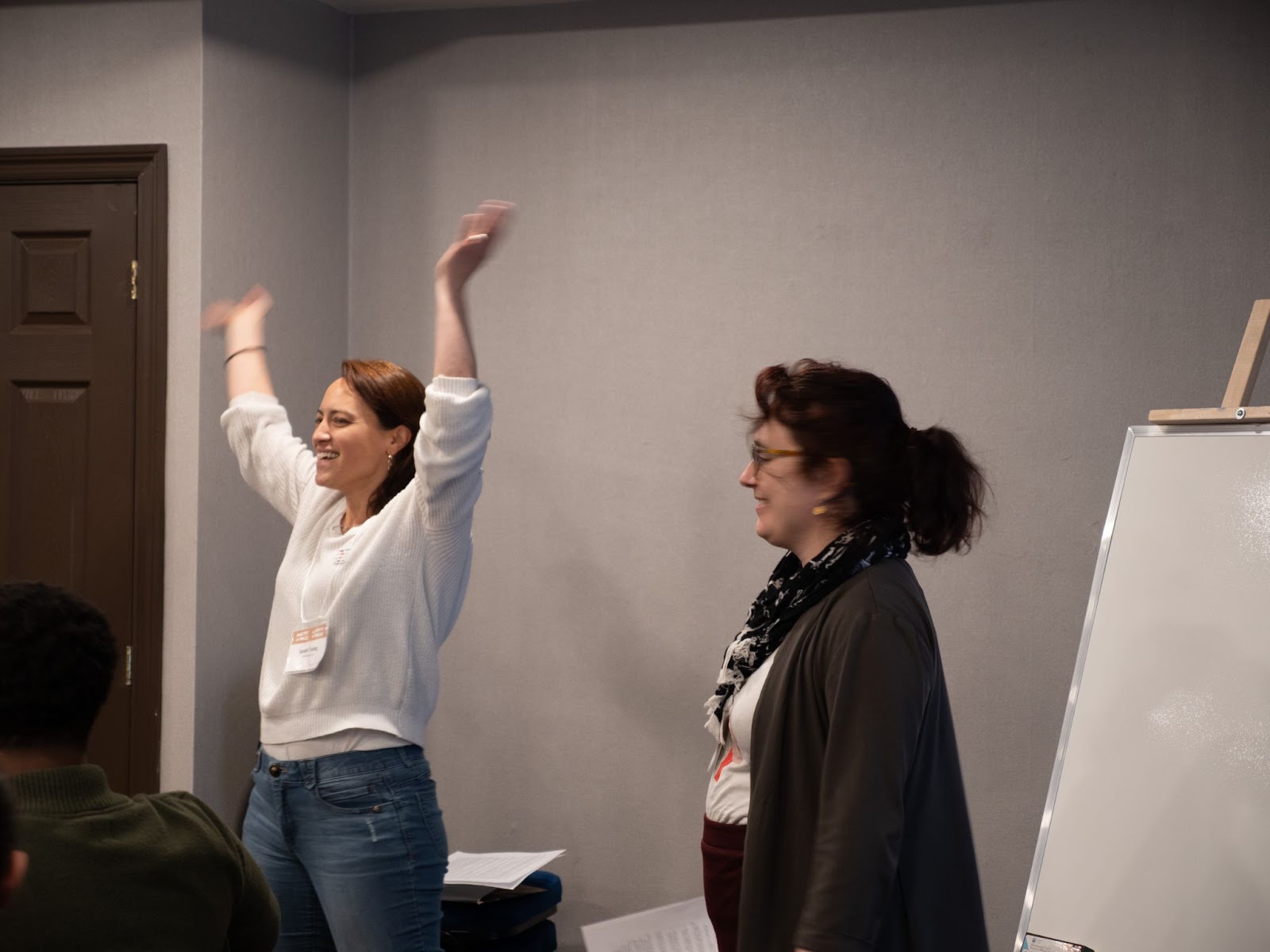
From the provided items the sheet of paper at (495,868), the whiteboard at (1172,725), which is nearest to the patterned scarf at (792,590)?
the whiteboard at (1172,725)

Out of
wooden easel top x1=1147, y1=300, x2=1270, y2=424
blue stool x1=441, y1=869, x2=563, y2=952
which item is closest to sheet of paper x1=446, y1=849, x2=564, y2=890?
Result: blue stool x1=441, y1=869, x2=563, y2=952

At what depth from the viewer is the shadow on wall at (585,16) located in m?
3.05

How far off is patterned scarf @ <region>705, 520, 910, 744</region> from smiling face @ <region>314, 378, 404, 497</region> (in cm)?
79

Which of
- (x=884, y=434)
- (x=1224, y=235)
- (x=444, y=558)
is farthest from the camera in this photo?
(x=1224, y=235)

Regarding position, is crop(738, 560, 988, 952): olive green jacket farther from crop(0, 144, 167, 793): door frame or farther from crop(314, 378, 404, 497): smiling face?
crop(0, 144, 167, 793): door frame

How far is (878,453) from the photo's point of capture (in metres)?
1.68

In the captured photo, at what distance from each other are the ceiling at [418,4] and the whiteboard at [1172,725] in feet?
6.43

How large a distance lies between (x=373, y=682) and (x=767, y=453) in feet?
2.61

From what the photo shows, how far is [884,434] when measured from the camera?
1.69 m

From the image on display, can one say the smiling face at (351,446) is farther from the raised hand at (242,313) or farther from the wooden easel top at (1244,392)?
the wooden easel top at (1244,392)

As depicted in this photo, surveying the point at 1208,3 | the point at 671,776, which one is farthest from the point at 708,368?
the point at 1208,3

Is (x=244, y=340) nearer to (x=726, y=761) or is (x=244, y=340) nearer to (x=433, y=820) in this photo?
(x=433, y=820)

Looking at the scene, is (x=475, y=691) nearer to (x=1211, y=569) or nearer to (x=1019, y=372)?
(x=1019, y=372)

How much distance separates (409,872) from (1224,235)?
227cm
